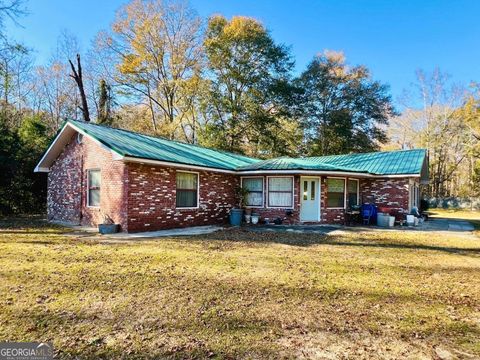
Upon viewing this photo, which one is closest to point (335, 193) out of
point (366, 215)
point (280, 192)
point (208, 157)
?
point (366, 215)

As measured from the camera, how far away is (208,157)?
15.3 meters

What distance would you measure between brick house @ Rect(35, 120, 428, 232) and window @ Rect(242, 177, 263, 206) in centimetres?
5

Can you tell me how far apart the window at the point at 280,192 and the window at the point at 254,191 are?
485 mm

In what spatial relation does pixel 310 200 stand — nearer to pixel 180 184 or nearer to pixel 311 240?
pixel 311 240

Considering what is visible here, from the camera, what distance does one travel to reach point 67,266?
20.0 feet

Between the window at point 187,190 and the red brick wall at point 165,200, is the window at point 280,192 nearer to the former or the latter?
the red brick wall at point 165,200

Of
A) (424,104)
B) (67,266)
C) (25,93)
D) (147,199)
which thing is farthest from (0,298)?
(424,104)

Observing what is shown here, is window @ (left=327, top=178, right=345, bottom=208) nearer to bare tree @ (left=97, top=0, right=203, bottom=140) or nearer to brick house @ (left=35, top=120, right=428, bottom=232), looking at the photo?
brick house @ (left=35, top=120, right=428, bottom=232)

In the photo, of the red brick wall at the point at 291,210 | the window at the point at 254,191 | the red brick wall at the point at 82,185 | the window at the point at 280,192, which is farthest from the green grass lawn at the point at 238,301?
the window at the point at 254,191

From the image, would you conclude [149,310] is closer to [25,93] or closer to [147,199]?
[147,199]

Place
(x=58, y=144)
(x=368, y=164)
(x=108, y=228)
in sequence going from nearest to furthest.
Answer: (x=108, y=228) → (x=58, y=144) → (x=368, y=164)

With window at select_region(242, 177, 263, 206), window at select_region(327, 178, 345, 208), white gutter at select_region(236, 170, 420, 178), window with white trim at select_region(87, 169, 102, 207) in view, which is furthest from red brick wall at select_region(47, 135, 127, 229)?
window at select_region(327, 178, 345, 208)

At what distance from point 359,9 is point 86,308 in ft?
62.8

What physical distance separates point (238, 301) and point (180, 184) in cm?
857
